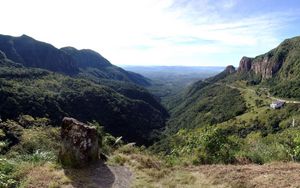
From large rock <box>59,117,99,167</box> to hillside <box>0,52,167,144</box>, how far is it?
73082mm

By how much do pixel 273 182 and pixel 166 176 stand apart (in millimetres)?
3566

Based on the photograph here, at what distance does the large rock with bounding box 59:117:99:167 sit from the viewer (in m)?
13.4

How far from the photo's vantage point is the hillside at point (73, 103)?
95.1 metres

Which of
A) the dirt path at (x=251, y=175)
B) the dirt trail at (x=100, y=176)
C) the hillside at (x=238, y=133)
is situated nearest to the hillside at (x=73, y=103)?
the hillside at (x=238, y=133)

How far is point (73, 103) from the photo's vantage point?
12938 cm

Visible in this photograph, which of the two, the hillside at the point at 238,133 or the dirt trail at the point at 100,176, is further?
the hillside at the point at 238,133

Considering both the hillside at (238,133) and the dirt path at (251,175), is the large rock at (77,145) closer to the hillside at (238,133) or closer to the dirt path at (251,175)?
the hillside at (238,133)

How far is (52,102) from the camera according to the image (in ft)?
352

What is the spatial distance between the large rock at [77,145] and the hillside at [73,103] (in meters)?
73.1

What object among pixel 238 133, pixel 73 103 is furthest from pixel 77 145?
pixel 73 103

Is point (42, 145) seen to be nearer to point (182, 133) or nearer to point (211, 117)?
point (182, 133)

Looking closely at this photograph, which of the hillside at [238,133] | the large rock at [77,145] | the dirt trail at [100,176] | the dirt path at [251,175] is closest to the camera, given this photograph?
the dirt path at [251,175]

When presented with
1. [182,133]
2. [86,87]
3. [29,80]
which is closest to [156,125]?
[86,87]

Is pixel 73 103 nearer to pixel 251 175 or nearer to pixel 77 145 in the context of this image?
pixel 77 145
